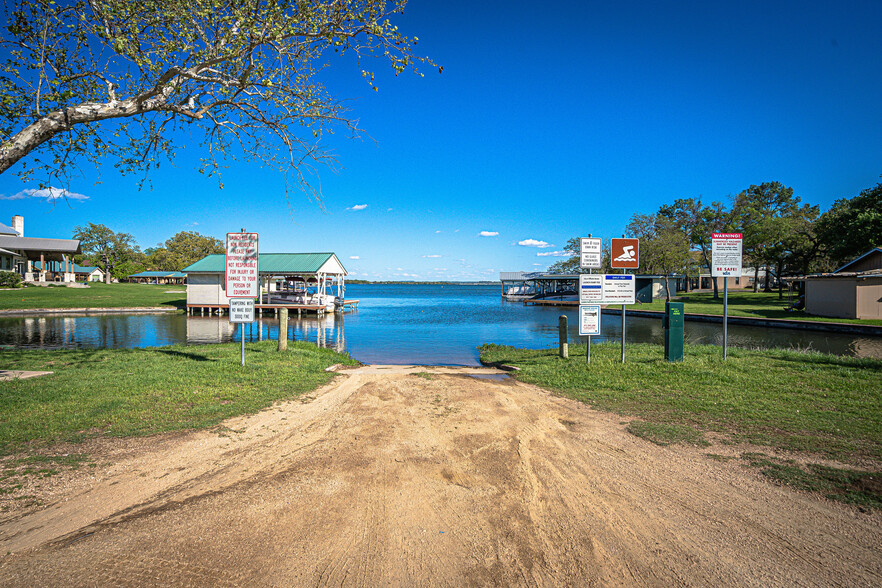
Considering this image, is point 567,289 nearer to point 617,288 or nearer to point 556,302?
point 556,302

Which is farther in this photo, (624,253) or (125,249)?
(125,249)

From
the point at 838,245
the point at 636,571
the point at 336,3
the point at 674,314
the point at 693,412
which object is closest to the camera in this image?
the point at 636,571

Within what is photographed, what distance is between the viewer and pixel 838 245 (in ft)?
119

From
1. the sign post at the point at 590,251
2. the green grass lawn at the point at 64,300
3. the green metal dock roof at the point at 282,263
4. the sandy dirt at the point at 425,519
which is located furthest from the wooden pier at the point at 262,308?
the sandy dirt at the point at 425,519

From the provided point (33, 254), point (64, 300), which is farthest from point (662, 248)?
point (33, 254)

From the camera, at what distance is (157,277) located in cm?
10631

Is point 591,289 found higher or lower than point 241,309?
higher

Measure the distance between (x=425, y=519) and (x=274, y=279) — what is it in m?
40.8

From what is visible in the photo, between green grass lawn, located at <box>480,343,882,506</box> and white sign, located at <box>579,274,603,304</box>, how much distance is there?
5.23 ft

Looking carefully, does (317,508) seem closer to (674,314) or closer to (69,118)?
(69,118)

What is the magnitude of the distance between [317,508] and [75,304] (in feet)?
147

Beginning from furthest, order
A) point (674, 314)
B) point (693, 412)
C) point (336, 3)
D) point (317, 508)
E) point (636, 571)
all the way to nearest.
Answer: point (674, 314), point (336, 3), point (693, 412), point (317, 508), point (636, 571)

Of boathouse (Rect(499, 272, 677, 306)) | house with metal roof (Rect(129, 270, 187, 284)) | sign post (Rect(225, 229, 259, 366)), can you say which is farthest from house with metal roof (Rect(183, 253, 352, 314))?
house with metal roof (Rect(129, 270, 187, 284))

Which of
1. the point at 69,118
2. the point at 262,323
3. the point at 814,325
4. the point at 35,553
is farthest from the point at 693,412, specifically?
the point at 262,323
